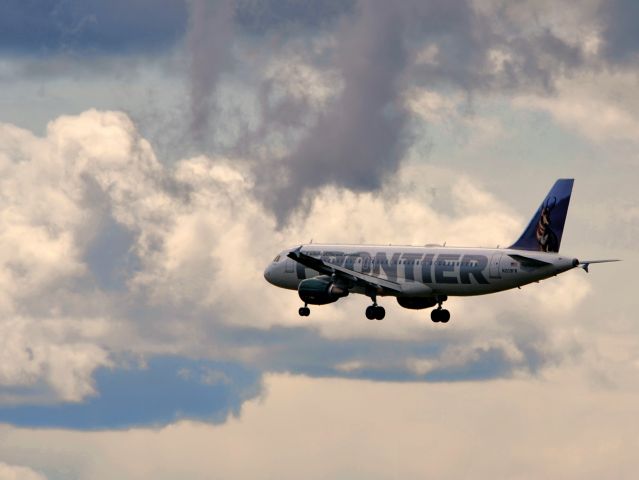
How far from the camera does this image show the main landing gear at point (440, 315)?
6599 inches

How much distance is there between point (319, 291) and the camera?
160 meters

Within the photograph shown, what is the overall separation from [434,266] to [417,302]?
636cm

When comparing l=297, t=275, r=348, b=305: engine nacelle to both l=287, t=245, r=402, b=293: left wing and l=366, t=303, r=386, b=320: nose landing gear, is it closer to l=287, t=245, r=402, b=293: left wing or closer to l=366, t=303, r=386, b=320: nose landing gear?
l=287, t=245, r=402, b=293: left wing

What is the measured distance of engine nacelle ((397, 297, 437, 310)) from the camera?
165125 mm

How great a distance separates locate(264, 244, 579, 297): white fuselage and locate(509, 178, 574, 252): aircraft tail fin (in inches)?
59.7

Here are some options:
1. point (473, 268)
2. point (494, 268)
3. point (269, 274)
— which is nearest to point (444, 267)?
point (473, 268)

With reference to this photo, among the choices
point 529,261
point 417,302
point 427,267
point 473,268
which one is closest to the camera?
point 529,261

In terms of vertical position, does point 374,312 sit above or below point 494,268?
below

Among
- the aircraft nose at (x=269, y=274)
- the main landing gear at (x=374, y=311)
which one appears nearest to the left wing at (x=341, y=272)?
the main landing gear at (x=374, y=311)

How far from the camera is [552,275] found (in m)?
156

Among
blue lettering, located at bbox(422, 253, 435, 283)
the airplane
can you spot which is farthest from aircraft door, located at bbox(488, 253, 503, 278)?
blue lettering, located at bbox(422, 253, 435, 283)

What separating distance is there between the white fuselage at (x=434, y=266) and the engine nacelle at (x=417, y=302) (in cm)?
326

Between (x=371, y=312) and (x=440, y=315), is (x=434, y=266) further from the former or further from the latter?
(x=440, y=315)

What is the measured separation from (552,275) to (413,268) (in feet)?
40.6
